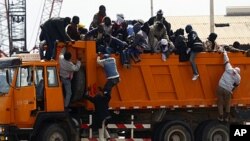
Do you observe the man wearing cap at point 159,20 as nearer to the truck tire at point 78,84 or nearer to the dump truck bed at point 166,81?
the dump truck bed at point 166,81

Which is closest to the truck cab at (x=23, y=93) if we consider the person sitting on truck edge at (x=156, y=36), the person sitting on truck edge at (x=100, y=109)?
the person sitting on truck edge at (x=100, y=109)

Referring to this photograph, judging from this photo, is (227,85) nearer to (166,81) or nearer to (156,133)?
(166,81)

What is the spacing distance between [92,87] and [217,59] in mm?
3411

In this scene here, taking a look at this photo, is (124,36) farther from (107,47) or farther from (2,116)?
(2,116)

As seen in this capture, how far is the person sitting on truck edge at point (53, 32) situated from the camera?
605 inches

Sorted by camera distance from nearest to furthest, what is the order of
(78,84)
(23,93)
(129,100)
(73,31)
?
(23,93)
(78,84)
(73,31)
(129,100)

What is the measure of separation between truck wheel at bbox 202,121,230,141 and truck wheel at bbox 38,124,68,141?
3757 mm

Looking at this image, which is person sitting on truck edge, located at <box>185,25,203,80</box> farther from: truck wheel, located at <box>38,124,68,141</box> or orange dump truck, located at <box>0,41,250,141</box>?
truck wheel, located at <box>38,124,68,141</box>

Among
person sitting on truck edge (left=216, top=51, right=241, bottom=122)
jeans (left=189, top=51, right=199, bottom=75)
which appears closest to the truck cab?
jeans (left=189, top=51, right=199, bottom=75)

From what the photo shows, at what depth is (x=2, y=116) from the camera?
14539 millimetres

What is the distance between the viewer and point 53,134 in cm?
1474

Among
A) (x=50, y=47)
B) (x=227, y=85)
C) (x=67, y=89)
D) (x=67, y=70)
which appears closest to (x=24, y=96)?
(x=67, y=89)

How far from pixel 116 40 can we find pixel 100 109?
68.6 inches

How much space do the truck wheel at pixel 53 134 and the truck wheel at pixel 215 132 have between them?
3.76 m
